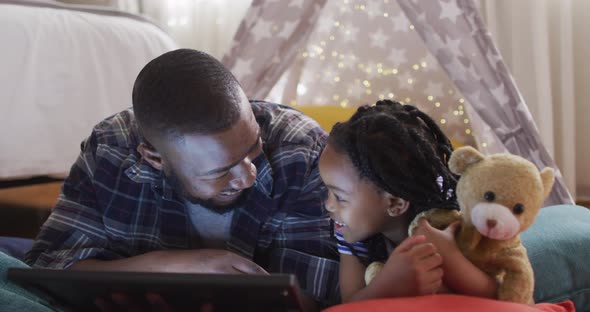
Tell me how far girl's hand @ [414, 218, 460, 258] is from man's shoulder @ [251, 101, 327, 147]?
37 cm

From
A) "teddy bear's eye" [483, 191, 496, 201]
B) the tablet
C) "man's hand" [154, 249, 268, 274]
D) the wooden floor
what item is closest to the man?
"man's hand" [154, 249, 268, 274]

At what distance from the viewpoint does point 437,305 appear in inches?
29.7

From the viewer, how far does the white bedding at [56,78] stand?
179cm

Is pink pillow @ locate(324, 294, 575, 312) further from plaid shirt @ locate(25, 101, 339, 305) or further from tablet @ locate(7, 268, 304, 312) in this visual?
plaid shirt @ locate(25, 101, 339, 305)

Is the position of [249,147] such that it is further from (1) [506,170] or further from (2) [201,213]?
(1) [506,170]

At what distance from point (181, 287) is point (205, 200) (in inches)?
14.3

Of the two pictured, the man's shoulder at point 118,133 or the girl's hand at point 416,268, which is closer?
the girl's hand at point 416,268

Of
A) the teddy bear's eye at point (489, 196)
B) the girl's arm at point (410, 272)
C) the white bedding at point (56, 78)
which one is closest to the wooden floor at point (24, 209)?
the white bedding at point (56, 78)

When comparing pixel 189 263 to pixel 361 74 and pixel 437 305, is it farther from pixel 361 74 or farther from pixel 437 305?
pixel 361 74

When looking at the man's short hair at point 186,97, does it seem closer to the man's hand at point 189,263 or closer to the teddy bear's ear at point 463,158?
the man's hand at point 189,263

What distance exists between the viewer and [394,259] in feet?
2.66

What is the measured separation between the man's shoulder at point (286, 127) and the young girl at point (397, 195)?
23cm

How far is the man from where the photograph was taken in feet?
3.29

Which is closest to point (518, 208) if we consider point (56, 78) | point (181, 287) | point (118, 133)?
point (181, 287)
